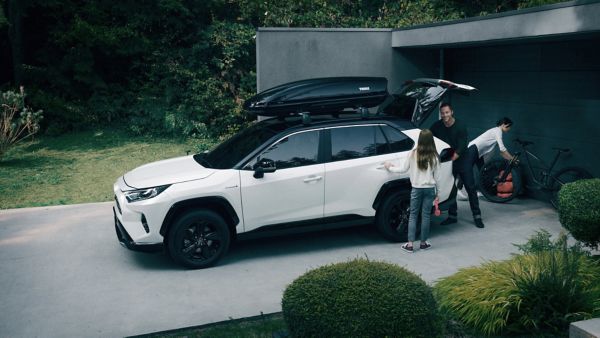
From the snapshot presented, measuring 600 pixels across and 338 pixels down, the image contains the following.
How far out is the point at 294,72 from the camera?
1205 centimetres

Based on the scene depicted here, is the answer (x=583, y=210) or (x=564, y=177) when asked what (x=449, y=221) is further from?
(x=583, y=210)

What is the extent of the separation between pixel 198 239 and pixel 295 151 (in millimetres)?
1627

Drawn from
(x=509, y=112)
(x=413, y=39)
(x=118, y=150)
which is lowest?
(x=118, y=150)

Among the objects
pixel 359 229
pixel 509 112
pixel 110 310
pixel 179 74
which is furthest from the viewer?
pixel 179 74

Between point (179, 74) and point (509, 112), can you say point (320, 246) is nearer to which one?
point (509, 112)

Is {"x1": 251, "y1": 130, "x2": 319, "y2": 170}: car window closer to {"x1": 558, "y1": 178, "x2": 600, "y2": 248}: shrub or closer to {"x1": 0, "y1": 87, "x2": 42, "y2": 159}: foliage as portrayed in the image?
{"x1": 558, "y1": 178, "x2": 600, "y2": 248}: shrub

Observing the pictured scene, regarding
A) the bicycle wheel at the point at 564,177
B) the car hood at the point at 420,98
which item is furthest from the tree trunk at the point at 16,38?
the bicycle wheel at the point at 564,177

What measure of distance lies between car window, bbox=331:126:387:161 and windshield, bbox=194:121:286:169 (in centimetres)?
72

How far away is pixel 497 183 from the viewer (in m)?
11.0

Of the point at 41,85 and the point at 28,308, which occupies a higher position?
the point at 41,85

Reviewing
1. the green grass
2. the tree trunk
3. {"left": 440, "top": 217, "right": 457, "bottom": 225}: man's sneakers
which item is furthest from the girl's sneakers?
the tree trunk

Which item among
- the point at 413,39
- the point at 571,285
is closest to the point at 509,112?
the point at 413,39

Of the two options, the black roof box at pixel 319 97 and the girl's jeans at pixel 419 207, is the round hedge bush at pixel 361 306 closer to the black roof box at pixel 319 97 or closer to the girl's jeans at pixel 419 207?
the girl's jeans at pixel 419 207

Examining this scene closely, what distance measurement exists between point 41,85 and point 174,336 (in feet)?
55.2
